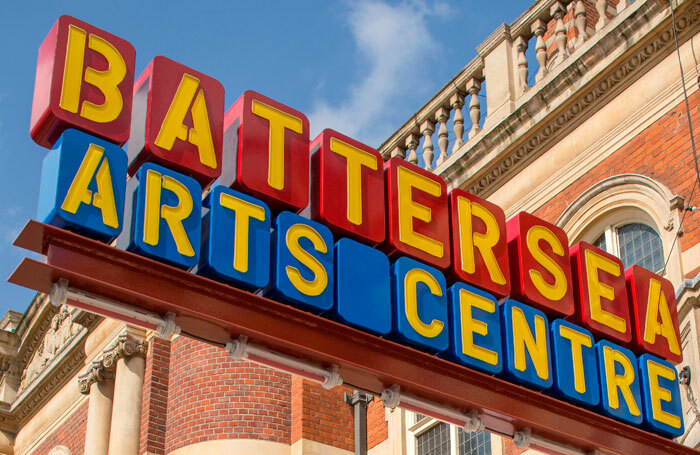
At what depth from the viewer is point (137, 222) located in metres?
11.2

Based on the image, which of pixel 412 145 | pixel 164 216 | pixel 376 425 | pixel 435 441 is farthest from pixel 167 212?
pixel 412 145

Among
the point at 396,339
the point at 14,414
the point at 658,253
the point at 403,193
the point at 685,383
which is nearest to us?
the point at 396,339

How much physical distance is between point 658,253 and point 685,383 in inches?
99.8

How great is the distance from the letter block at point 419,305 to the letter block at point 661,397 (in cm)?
271

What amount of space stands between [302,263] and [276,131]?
157 centimetres

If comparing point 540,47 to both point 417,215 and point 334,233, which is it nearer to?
point 417,215

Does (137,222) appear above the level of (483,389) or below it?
above

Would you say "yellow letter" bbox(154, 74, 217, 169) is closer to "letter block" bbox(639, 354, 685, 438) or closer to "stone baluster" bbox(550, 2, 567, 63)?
"letter block" bbox(639, 354, 685, 438)

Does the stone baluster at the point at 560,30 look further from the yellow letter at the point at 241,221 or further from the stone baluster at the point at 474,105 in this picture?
the yellow letter at the point at 241,221

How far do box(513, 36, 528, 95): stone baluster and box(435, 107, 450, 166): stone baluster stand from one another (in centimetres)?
174

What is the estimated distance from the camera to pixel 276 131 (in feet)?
42.5

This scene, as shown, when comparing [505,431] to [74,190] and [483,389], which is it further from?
[74,190]

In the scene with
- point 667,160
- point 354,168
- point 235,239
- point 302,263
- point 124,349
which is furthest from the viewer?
point 124,349

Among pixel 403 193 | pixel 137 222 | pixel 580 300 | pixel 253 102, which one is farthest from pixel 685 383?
pixel 137 222
